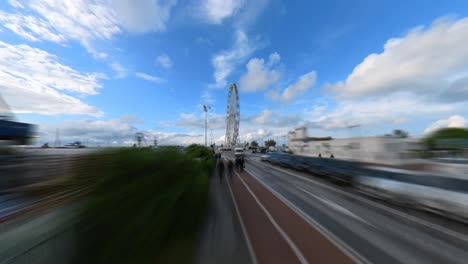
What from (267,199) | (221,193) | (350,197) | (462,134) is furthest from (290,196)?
(462,134)

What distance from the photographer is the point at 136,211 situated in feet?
8.49

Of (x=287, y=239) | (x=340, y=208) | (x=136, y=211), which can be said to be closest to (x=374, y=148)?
Answer: (x=340, y=208)

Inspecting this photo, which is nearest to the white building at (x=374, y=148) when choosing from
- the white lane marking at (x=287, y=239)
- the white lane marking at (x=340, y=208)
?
the white lane marking at (x=340, y=208)

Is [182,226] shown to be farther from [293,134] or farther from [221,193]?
[293,134]

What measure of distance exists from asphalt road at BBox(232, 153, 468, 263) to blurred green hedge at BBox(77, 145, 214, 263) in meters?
4.39

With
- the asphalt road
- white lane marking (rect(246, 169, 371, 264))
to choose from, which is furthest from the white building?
white lane marking (rect(246, 169, 371, 264))

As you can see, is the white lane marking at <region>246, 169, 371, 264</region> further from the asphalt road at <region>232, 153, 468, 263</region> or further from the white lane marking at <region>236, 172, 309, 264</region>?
the white lane marking at <region>236, 172, 309, 264</region>

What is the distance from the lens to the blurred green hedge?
82.7 inches

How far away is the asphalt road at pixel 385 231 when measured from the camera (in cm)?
483

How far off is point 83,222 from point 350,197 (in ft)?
39.6

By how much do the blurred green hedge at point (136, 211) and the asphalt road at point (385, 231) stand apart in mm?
4386

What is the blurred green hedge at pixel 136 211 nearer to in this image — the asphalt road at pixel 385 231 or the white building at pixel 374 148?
the asphalt road at pixel 385 231

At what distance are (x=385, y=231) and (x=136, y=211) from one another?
24.1 feet

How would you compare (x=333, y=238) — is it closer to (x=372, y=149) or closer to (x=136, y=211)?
(x=136, y=211)
